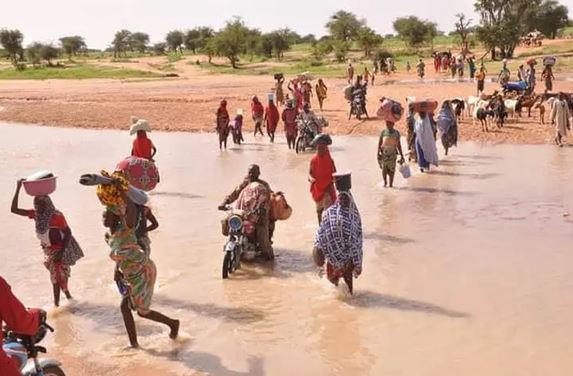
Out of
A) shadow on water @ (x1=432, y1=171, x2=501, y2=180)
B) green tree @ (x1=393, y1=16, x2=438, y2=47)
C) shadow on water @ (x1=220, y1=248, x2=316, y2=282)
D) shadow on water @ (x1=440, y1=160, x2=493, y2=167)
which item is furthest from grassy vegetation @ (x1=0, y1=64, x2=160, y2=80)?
shadow on water @ (x1=220, y1=248, x2=316, y2=282)

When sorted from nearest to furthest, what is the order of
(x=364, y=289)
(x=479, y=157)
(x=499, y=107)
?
(x=364, y=289), (x=479, y=157), (x=499, y=107)

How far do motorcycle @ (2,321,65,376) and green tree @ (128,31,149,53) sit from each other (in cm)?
12748

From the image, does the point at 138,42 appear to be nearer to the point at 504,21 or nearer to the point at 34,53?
the point at 34,53

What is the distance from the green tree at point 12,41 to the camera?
93.9 meters

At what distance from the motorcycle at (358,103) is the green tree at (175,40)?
4030 inches

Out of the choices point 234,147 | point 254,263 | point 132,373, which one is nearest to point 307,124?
point 234,147

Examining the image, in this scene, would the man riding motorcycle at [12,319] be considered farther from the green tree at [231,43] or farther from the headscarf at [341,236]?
the green tree at [231,43]

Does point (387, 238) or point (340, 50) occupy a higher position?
point (340, 50)

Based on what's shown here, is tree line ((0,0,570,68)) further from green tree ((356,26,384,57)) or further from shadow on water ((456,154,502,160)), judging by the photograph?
shadow on water ((456,154,502,160))

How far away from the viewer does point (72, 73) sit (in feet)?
221

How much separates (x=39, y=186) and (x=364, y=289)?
3939 mm

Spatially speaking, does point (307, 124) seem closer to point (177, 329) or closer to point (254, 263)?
point (254, 263)

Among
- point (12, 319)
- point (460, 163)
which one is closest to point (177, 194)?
point (460, 163)

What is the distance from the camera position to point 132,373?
6.54 metres
